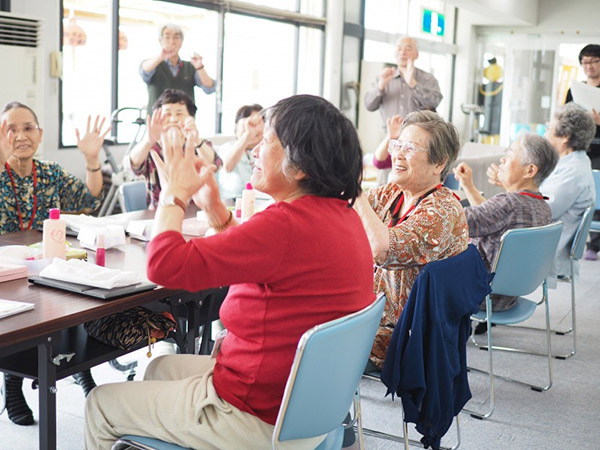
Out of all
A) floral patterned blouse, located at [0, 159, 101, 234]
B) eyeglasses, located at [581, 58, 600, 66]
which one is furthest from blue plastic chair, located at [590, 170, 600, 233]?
floral patterned blouse, located at [0, 159, 101, 234]

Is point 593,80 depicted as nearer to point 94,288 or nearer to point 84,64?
point 84,64

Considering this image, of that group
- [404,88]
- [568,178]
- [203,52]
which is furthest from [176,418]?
[203,52]

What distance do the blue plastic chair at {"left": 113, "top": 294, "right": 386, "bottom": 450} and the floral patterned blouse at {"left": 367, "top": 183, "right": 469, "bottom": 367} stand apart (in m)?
0.65

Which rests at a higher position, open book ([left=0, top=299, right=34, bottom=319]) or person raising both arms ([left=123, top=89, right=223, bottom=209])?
person raising both arms ([left=123, top=89, right=223, bottom=209])

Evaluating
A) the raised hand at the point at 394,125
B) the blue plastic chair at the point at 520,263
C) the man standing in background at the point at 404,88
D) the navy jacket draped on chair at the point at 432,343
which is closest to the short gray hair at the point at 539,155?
the blue plastic chair at the point at 520,263

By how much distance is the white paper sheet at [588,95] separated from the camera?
18.9ft

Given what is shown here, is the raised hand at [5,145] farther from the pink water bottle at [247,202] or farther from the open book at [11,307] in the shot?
the open book at [11,307]

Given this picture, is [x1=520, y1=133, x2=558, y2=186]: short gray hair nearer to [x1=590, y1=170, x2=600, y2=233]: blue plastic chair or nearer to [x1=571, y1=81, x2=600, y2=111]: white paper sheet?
[x1=590, y1=170, x2=600, y2=233]: blue plastic chair

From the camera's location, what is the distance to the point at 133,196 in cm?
352

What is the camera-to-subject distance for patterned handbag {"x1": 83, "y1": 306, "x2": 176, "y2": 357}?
7.13ft

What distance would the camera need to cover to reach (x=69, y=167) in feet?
18.9

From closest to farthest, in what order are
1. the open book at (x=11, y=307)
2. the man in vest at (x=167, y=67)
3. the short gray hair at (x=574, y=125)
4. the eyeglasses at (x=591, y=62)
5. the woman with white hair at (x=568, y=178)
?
1. the open book at (x=11, y=307)
2. the woman with white hair at (x=568, y=178)
3. the short gray hair at (x=574, y=125)
4. the eyeglasses at (x=591, y=62)
5. the man in vest at (x=167, y=67)

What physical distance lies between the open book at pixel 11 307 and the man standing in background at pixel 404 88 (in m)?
5.39

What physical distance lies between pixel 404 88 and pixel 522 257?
422 cm
